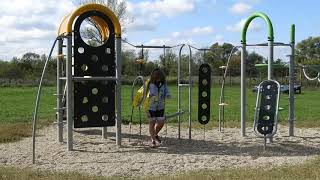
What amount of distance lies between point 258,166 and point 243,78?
3985 mm

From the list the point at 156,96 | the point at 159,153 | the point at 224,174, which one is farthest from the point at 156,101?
the point at 224,174

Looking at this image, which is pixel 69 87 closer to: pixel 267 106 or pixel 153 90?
pixel 153 90

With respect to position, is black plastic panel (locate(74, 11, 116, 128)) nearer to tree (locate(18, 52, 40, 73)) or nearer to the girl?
the girl

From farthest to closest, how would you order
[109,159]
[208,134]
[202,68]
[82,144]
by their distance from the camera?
[208,134]
[202,68]
[82,144]
[109,159]

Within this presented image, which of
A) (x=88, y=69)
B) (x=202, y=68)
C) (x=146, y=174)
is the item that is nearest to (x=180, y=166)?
(x=146, y=174)

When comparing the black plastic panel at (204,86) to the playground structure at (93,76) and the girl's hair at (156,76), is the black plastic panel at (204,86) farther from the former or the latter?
the playground structure at (93,76)

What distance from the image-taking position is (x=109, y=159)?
367 inches

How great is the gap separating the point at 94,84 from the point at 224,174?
372cm

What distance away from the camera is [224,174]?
765cm

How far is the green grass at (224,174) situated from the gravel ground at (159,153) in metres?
0.42

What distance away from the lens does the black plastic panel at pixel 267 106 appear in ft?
32.7

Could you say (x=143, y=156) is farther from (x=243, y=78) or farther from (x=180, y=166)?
(x=243, y=78)

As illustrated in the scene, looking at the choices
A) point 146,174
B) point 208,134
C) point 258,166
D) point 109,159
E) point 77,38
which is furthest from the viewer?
point 208,134

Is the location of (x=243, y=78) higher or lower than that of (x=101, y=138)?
higher
